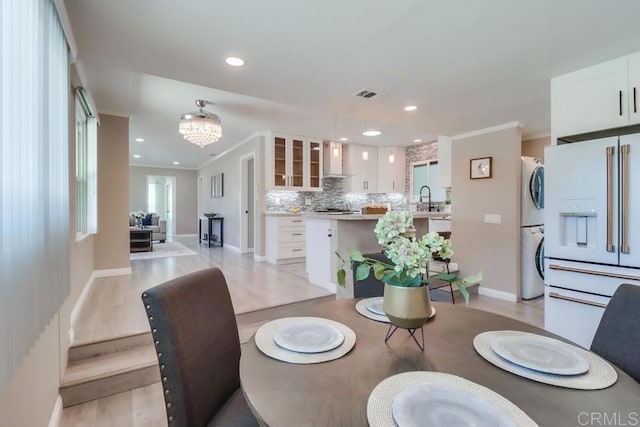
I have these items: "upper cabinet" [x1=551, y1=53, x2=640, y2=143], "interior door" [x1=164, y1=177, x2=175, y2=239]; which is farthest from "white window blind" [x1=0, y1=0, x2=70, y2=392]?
"interior door" [x1=164, y1=177, x2=175, y2=239]

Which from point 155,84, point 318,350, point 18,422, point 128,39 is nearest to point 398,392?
point 318,350

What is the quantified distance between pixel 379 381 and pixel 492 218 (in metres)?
3.98

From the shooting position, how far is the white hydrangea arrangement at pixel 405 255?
1.03 metres

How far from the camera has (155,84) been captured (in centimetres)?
353

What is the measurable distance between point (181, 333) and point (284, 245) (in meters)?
4.67

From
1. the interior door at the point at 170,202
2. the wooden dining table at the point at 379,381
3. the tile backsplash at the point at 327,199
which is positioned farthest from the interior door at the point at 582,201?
the interior door at the point at 170,202

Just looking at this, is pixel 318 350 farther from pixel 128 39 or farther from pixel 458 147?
pixel 458 147

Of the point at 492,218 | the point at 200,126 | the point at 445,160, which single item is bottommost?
the point at 492,218

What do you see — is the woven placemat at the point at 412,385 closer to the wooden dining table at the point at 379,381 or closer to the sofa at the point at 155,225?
the wooden dining table at the point at 379,381

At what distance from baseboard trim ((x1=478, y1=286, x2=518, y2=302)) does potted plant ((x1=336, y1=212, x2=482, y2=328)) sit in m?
3.55

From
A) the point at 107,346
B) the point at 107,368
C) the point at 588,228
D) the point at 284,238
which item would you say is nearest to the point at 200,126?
the point at 284,238

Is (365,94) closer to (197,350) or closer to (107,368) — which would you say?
(197,350)

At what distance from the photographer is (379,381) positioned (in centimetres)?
87

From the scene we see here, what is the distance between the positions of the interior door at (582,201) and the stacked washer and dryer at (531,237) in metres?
1.43
